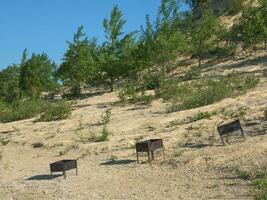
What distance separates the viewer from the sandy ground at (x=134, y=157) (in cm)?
916

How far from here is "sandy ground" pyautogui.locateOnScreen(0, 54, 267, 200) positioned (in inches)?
360

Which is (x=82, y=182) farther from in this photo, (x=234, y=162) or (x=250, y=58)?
(x=250, y=58)

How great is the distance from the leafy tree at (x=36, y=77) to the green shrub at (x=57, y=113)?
12025 millimetres

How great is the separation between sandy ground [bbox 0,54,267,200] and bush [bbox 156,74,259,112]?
515 mm

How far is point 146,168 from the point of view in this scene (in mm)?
10812

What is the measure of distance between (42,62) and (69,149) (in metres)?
20.4

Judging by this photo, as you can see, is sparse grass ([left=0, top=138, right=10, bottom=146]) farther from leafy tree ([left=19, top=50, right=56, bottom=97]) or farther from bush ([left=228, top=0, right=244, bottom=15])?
bush ([left=228, top=0, right=244, bottom=15])

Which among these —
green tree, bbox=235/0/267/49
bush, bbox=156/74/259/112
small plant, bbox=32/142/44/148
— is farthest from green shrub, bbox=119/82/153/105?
green tree, bbox=235/0/267/49

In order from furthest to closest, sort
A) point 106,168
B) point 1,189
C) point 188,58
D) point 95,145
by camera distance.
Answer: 1. point 188,58
2. point 95,145
3. point 106,168
4. point 1,189

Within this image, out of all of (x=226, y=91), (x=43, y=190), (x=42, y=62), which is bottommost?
(x=43, y=190)

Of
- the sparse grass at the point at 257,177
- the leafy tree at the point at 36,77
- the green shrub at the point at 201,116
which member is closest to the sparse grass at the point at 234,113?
the green shrub at the point at 201,116

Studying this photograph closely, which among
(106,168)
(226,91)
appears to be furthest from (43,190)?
(226,91)

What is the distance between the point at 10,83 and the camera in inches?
1425

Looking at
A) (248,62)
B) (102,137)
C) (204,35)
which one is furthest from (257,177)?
(204,35)
